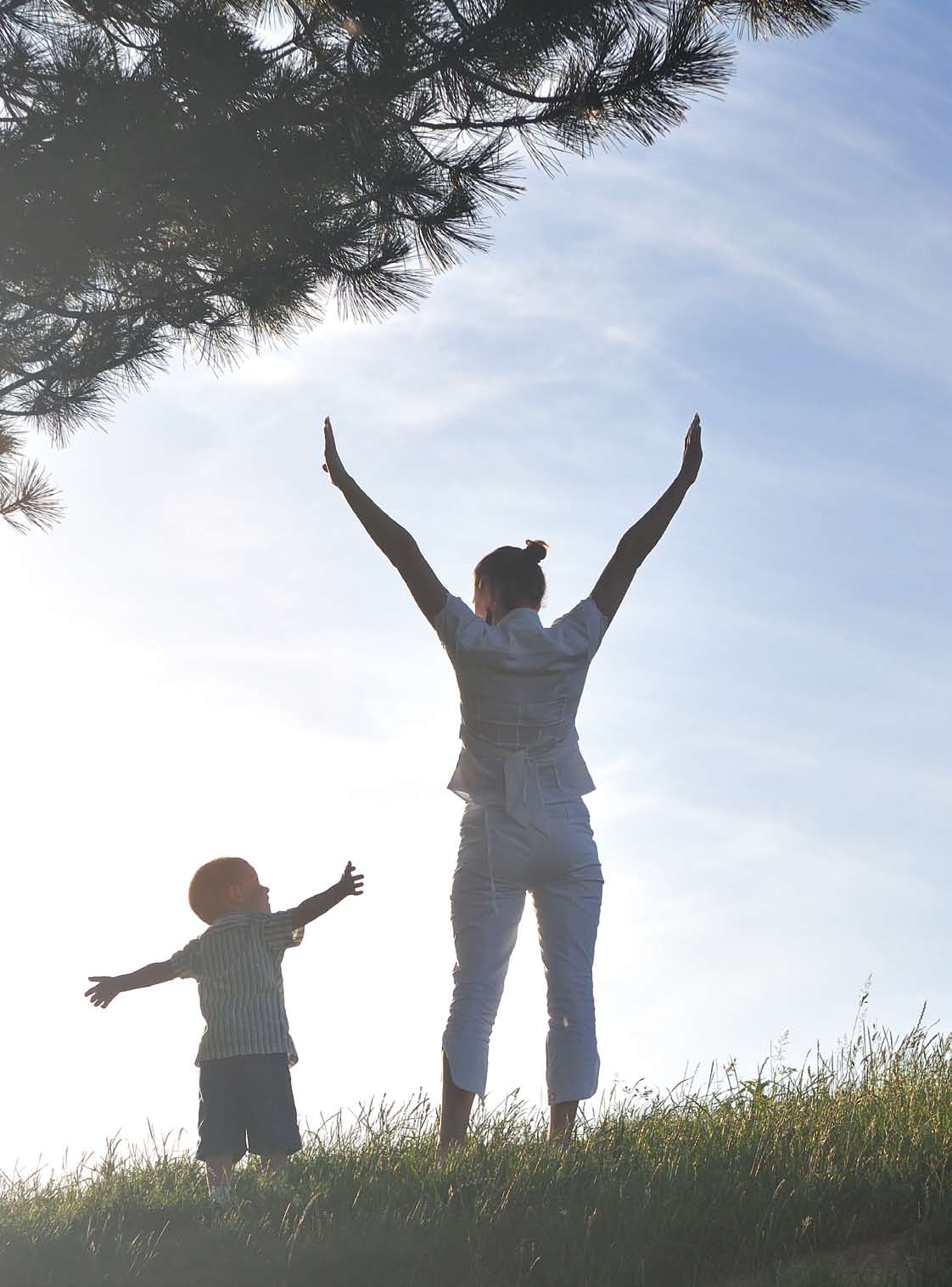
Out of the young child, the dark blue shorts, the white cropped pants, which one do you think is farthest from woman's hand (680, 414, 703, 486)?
the dark blue shorts

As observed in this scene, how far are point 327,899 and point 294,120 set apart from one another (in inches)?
148

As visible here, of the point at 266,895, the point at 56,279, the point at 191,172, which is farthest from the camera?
the point at 56,279

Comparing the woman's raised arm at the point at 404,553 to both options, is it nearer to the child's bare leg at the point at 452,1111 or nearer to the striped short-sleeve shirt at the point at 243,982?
the striped short-sleeve shirt at the point at 243,982

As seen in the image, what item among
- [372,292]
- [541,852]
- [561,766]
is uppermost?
[372,292]

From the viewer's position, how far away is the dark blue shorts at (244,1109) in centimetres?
460

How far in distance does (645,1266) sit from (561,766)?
1471mm

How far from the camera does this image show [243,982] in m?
4.74

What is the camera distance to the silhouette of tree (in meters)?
6.14

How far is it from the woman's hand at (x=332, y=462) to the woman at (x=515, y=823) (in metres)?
0.07

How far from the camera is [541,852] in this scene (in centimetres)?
416

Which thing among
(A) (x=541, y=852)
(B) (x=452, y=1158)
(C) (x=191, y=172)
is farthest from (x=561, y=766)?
(C) (x=191, y=172)

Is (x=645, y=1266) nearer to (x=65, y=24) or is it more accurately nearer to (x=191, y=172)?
(x=191, y=172)

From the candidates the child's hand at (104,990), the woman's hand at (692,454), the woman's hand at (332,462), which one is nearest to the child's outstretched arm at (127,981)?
the child's hand at (104,990)

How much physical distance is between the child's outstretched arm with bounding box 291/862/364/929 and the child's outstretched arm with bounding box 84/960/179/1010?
516mm
